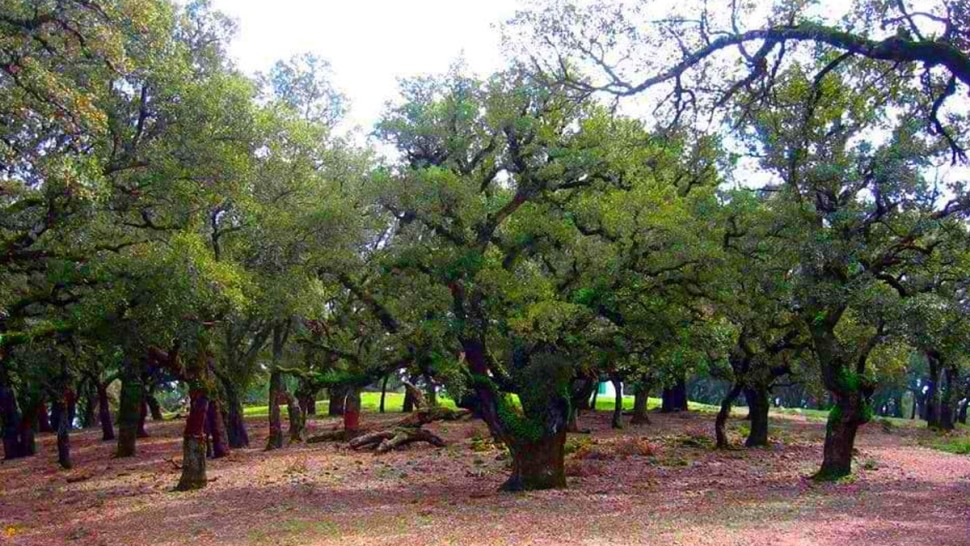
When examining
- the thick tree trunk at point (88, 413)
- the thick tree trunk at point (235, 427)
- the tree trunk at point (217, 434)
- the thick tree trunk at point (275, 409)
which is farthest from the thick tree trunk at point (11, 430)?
the thick tree trunk at point (88, 413)

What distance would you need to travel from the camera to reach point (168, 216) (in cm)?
1474

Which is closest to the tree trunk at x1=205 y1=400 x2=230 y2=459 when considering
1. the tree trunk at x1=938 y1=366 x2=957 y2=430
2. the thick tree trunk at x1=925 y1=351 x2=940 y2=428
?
the thick tree trunk at x1=925 y1=351 x2=940 y2=428

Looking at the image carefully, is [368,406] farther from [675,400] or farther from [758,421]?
[758,421]

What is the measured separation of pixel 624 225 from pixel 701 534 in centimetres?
562

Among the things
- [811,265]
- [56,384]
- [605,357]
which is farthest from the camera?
[56,384]

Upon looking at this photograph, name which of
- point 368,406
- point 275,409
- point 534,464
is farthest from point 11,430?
point 368,406

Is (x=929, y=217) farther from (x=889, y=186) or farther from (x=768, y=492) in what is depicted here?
(x=768, y=492)

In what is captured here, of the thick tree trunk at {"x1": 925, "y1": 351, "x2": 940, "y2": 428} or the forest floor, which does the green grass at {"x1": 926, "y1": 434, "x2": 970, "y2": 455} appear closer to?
the forest floor

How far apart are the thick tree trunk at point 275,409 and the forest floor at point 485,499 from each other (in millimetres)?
759

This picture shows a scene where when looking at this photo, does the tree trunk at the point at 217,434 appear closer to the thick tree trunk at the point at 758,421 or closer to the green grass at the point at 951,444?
the thick tree trunk at the point at 758,421

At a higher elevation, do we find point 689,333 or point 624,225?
point 624,225

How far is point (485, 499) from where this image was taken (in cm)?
1410

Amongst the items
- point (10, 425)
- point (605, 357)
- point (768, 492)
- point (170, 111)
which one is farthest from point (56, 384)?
point (768, 492)

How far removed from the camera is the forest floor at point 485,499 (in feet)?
35.7
